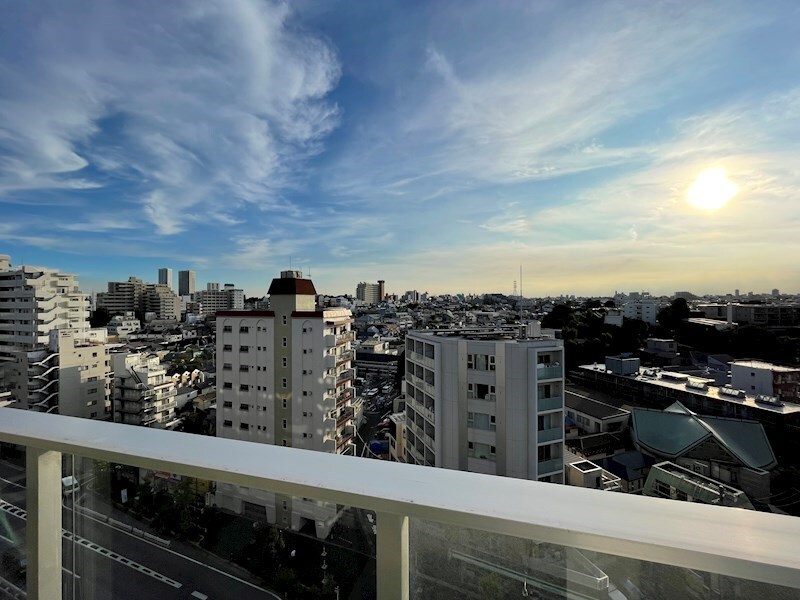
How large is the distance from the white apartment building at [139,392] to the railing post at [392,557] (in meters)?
14.0

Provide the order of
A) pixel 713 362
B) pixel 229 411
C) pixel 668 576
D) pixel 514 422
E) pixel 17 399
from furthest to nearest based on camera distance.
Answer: pixel 713 362, pixel 17 399, pixel 229 411, pixel 514 422, pixel 668 576

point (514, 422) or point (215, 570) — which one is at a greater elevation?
point (215, 570)

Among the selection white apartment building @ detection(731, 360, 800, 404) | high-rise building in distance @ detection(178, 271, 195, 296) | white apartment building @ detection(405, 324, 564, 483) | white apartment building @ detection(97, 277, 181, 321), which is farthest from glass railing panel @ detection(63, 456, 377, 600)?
high-rise building in distance @ detection(178, 271, 195, 296)

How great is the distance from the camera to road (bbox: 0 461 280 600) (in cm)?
54

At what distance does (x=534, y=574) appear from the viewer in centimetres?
36

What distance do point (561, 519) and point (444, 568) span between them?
0.46ft

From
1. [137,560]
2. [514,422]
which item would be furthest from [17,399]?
[137,560]

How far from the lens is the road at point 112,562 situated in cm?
54

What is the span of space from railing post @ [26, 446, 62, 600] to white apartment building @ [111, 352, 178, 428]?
13.5 metres

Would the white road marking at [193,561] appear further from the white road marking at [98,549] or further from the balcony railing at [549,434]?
the balcony railing at [549,434]

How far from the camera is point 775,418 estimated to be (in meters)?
10.3

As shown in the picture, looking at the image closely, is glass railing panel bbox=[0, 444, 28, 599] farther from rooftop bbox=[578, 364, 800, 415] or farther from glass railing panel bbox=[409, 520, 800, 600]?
rooftop bbox=[578, 364, 800, 415]

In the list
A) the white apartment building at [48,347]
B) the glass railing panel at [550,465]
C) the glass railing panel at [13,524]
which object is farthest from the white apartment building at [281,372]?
the glass railing panel at [13,524]

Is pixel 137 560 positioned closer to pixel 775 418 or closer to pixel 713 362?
pixel 775 418
